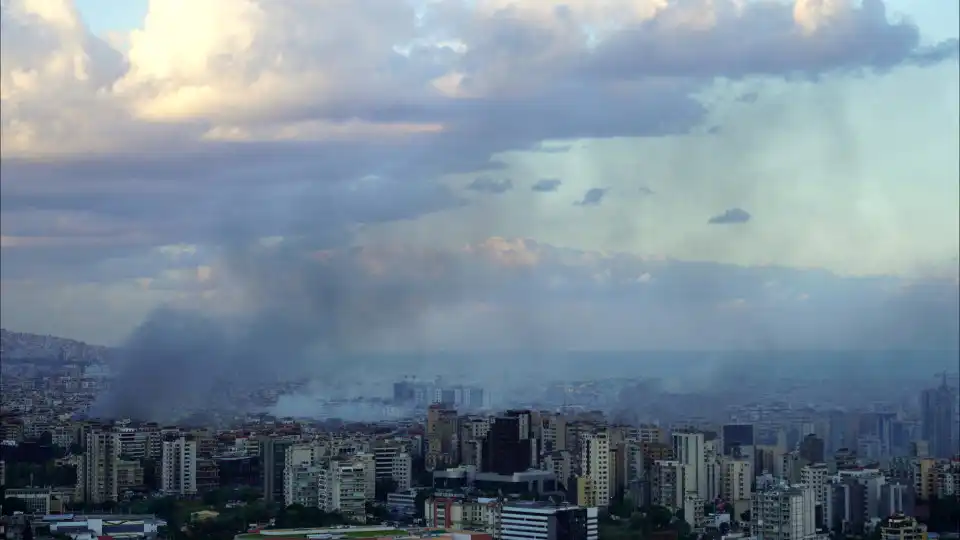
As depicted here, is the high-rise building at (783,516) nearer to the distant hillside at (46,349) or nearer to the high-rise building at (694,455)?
the high-rise building at (694,455)

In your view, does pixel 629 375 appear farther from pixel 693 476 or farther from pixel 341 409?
pixel 693 476

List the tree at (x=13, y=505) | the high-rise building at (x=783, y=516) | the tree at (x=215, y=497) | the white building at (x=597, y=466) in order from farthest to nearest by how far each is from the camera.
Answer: the white building at (x=597, y=466), the tree at (x=215, y=497), the tree at (x=13, y=505), the high-rise building at (x=783, y=516)

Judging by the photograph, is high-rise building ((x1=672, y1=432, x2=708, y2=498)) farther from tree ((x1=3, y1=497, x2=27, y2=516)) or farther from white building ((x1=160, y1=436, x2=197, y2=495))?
tree ((x1=3, y1=497, x2=27, y2=516))

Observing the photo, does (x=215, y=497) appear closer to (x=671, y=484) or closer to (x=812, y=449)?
(x=671, y=484)

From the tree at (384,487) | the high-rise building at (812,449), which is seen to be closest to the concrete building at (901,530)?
the high-rise building at (812,449)

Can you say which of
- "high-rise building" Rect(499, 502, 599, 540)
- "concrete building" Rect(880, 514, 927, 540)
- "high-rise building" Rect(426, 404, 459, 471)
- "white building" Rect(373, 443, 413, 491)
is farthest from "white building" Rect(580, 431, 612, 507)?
"concrete building" Rect(880, 514, 927, 540)

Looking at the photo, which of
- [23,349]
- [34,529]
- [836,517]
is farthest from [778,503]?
[23,349]
